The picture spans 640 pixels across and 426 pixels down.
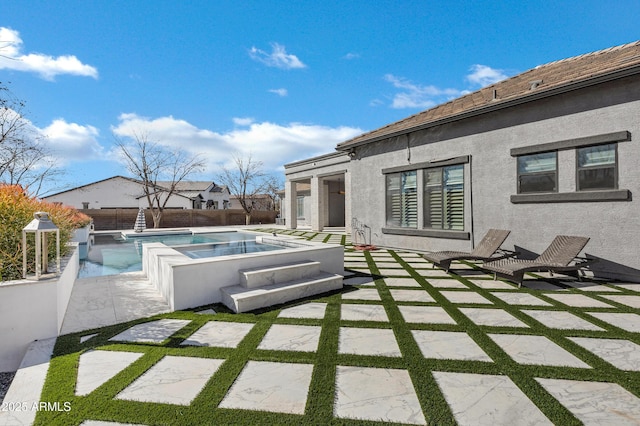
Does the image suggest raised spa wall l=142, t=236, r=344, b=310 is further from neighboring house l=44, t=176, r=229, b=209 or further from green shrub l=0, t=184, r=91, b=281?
neighboring house l=44, t=176, r=229, b=209

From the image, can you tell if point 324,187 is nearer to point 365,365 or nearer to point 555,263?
point 555,263

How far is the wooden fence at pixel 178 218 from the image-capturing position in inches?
903

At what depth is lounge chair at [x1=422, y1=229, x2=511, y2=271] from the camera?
6.58 m

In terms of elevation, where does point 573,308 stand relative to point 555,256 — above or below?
below

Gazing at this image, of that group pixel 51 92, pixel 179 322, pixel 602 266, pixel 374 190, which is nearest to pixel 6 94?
pixel 51 92

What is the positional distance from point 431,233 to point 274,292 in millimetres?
6229

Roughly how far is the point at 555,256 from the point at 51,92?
13960 mm

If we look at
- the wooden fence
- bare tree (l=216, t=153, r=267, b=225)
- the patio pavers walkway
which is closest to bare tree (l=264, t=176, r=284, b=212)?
bare tree (l=216, t=153, r=267, b=225)

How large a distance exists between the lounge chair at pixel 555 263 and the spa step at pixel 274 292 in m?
3.17

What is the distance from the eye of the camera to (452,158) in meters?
8.54

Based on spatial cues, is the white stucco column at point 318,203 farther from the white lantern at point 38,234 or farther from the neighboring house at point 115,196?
the neighboring house at point 115,196

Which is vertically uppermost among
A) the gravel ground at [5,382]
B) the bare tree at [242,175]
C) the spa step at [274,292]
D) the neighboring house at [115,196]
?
the bare tree at [242,175]

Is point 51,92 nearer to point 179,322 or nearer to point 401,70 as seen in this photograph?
point 179,322

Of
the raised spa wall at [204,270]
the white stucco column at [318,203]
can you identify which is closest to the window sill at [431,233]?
the raised spa wall at [204,270]
